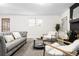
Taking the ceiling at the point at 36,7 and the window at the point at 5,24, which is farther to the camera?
the window at the point at 5,24

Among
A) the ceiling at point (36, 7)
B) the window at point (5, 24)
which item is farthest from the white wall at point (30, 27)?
the ceiling at point (36, 7)

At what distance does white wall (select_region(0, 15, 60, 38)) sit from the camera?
9.54 m

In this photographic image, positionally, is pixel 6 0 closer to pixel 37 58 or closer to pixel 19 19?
pixel 37 58

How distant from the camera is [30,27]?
9.76 metres

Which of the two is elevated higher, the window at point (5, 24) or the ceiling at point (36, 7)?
the ceiling at point (36, 7)

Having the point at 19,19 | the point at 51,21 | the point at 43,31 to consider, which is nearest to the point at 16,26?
the point at 19,19

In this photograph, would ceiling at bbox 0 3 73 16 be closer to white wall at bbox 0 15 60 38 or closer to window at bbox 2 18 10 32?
white wall at bbox 0 15 60 38

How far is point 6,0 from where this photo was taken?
97 centimetres

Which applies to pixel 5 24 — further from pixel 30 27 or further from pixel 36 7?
pixel 36 7

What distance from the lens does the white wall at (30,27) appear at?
31.3 ft

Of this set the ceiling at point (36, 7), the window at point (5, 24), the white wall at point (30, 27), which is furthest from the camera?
the window at point (5, 24)

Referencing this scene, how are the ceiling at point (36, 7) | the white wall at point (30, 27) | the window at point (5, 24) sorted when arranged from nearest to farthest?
1. the ceiling at point (36, 7)
2. the white wall at point (30, 27)
3. the window at point (5, 24)

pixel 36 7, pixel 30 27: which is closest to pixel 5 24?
pixel 30 27

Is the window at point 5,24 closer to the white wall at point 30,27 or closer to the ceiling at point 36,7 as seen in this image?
the white wall at point 30,27
